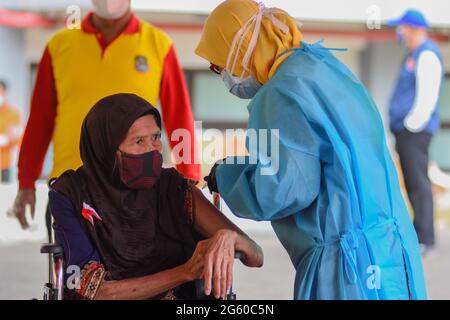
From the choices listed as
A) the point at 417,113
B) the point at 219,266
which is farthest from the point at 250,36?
the point at 417,113

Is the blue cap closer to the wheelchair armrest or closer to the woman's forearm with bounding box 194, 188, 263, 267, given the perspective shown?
the woman's forearm with bounding box 194, 188, 263, 267

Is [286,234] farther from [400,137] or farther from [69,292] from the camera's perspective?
[400,137]

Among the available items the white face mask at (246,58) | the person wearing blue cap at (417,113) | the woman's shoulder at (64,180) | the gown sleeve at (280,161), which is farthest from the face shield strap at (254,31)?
the person wearing blue cap at (417,113)

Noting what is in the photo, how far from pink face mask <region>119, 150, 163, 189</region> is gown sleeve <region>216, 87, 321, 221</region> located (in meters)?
0.36

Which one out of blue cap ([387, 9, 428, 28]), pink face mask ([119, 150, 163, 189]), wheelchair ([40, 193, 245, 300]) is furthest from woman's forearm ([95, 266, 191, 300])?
blue cap ([387, 9, 428, 28])

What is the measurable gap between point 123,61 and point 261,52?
2.38 feet

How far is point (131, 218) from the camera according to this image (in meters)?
2.28

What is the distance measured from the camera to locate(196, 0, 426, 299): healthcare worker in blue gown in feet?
6.27

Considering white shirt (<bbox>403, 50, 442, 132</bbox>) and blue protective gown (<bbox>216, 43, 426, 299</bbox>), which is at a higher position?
white shirt (<bbox>403, 50, 442, 132</bbox>)

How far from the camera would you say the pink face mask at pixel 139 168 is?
222 cm

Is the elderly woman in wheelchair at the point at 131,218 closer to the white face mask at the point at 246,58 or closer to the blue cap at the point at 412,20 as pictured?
the white face mask at the point at 246,58

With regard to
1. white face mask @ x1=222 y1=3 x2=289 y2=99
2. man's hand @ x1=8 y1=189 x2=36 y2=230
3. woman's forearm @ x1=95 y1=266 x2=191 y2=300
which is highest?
white face mask @ x1=222 y1=3 x2=289 y2=99

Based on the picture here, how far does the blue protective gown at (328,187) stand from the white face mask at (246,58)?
100mm

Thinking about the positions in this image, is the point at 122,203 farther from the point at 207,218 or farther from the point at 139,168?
the point at 207,218
